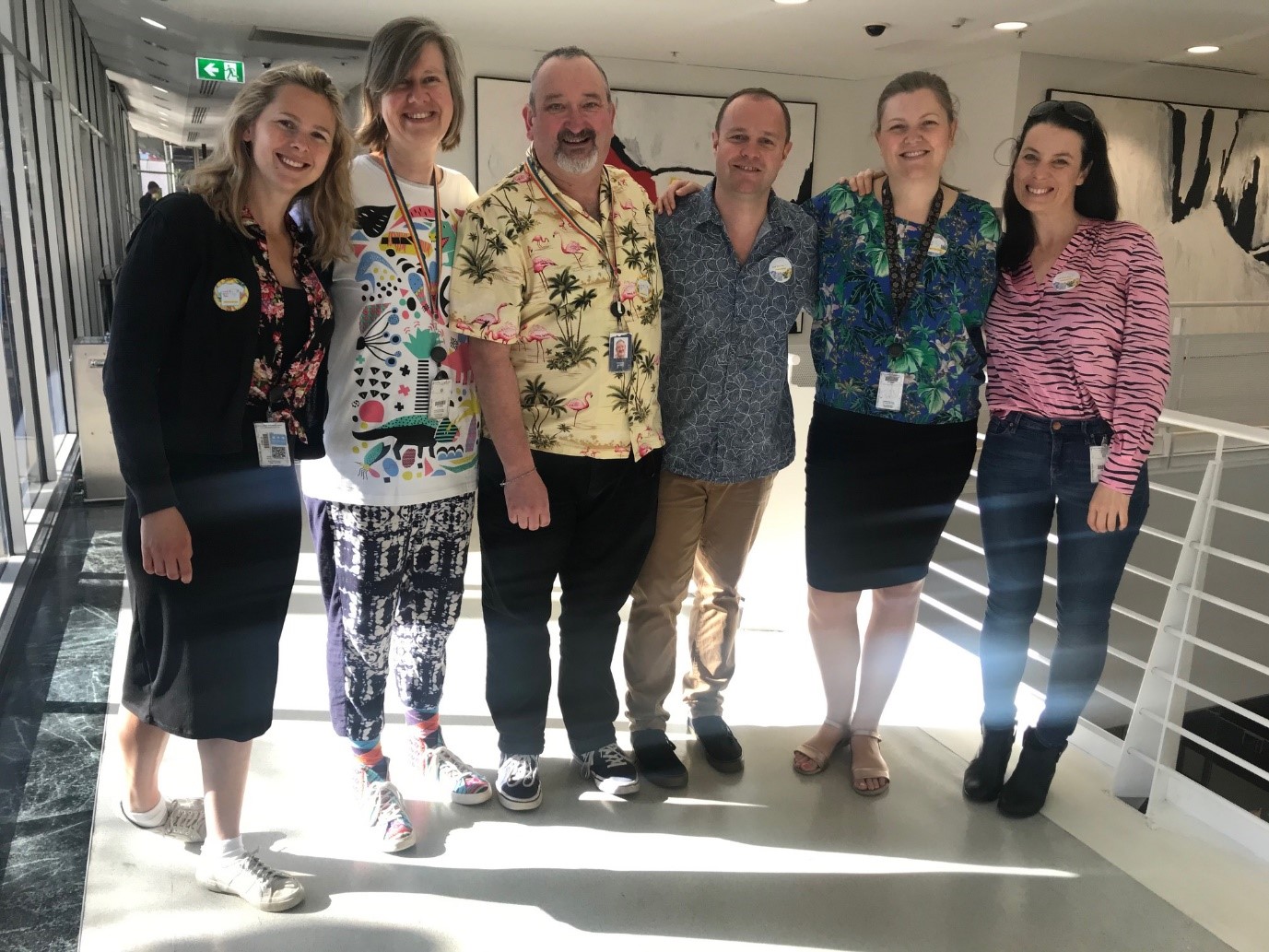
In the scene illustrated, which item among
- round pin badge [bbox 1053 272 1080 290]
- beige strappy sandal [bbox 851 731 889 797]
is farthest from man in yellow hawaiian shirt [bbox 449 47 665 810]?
round pin badge [bbox 1053 272 1080 290]

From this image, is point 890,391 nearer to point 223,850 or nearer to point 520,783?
point 520,783

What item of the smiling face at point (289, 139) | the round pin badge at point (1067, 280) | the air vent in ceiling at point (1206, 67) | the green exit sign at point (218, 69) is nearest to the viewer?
the smiling face at point (289, 139)

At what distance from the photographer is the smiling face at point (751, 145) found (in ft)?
7.43

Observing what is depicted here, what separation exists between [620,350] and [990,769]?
1.50m

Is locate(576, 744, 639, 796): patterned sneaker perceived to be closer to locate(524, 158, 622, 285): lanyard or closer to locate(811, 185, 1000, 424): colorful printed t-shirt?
locate(811, 185, 1000, 424): colorful printed t-shirt

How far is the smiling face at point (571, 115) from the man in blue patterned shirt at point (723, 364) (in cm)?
31

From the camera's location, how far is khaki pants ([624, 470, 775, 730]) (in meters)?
2.49

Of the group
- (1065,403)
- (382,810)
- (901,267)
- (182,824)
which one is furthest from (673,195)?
(182,824)

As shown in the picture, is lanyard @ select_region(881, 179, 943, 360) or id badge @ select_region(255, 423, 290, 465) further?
lanyard @ select_region(881, 179, 943, 360)

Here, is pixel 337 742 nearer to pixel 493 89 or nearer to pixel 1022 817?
pixel 1022 817

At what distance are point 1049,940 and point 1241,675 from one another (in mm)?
6940

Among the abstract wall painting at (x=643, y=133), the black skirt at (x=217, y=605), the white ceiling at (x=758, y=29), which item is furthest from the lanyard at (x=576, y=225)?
the abstract wall painting at (x=643, y=133)

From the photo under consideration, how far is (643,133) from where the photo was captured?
28.8ft

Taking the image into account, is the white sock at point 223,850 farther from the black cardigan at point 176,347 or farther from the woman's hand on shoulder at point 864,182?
the woman's hand on shoulder at point 864,182
